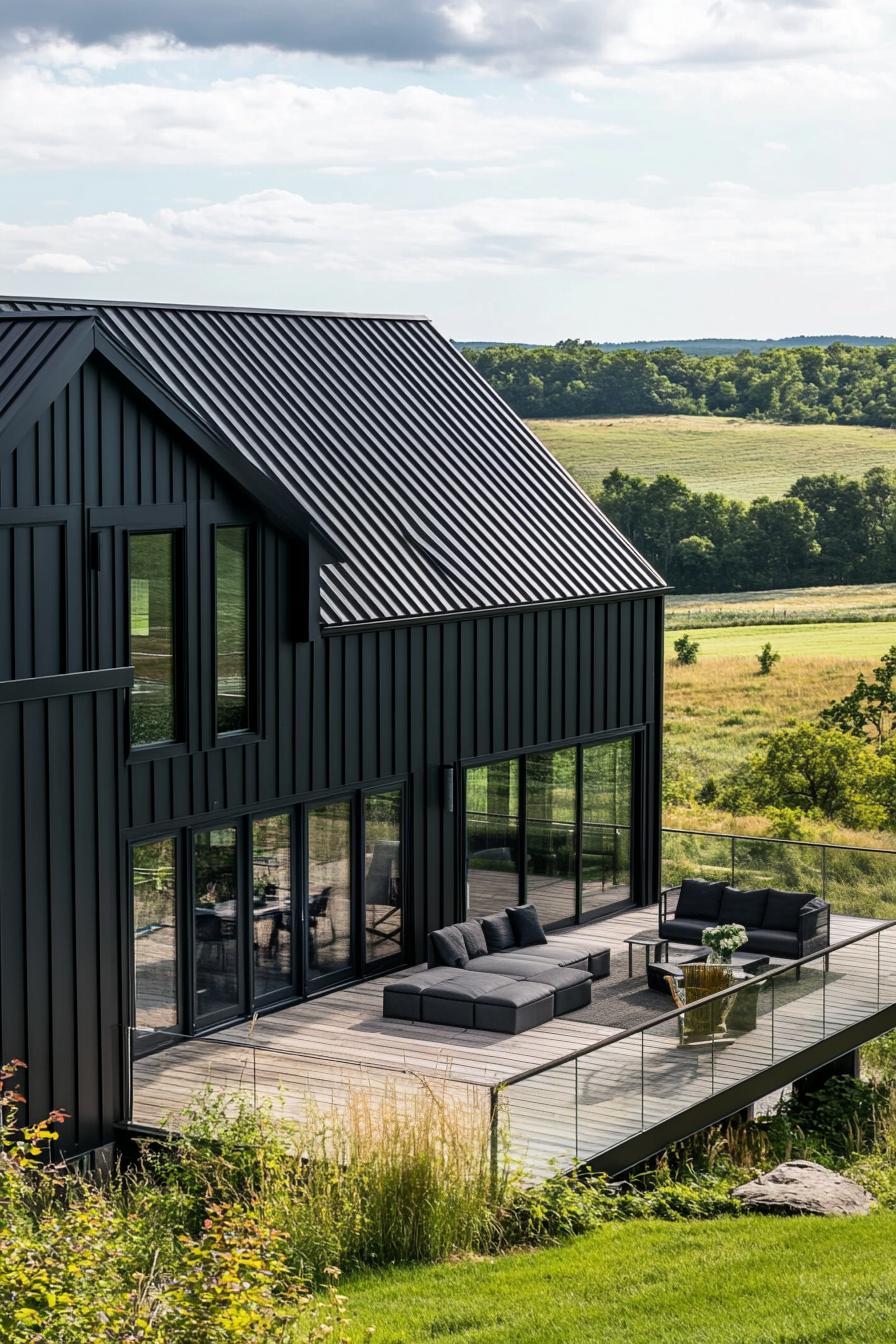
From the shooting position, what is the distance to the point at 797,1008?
15547 millimetres

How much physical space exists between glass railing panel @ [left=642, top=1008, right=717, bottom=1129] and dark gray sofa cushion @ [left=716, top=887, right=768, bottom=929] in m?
4.29

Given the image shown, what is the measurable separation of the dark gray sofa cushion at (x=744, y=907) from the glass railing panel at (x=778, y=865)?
35.1 inches

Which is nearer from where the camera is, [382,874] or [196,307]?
[382,874]

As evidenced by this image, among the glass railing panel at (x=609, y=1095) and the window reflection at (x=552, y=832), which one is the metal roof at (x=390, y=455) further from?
the glass railing panel at (x=609, y=1095)

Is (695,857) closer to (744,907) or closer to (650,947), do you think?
(744,907)

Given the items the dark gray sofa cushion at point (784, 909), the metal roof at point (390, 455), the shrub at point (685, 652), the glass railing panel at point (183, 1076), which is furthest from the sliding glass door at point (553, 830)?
the shrub at point (685, 652)

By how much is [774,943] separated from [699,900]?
1104 mm

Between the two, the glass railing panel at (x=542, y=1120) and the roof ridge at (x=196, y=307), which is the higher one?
the roof ridge at (x=196, y=307)

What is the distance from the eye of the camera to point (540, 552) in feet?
62.9

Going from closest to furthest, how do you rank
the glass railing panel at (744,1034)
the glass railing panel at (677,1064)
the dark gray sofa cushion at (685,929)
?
1. the glass railing panel at (677,1064)
2. the glass railing panel at (744,1034)
3. the dark gray sofa cushion at (685,929)

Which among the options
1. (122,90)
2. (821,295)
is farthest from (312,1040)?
(821,295)

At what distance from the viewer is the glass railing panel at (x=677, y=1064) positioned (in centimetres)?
1331

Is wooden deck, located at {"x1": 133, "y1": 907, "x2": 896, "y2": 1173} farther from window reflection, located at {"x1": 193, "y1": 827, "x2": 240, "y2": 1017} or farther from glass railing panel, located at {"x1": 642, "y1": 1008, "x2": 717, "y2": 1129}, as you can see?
window reflection, located at {"x1": 193, "y1": 827, "x2": 240, "y2": 1017}

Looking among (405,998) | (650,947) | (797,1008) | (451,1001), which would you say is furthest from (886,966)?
(405,998)
